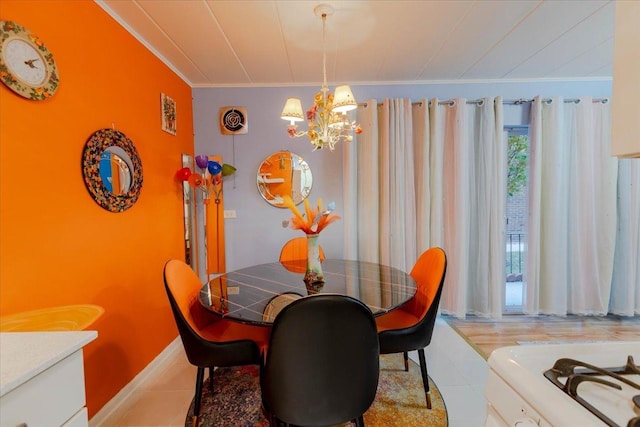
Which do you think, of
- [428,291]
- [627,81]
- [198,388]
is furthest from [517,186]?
[198,388]

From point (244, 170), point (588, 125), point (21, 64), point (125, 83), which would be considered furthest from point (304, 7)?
point (588, 125)

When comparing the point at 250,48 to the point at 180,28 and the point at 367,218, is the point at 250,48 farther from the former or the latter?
the point at 367,218

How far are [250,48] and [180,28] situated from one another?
1.71 ft

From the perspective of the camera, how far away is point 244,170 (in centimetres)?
312

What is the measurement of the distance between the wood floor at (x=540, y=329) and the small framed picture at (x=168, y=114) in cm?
331

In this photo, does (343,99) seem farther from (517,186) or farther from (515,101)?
(517,186)

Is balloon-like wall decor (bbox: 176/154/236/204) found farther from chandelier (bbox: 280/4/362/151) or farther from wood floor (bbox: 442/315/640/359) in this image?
wood floor (bbox: 442/315/640/359)

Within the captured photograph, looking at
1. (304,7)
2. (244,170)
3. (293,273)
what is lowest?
(293,273)

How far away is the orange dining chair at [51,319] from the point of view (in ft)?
3.72

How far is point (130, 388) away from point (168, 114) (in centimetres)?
215

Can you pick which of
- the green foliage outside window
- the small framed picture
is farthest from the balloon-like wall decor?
the green foliage outside window

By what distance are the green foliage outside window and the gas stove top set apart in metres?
2.67

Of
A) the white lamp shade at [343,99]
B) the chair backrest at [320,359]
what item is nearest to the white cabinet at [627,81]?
the chair backrest at [320,359]

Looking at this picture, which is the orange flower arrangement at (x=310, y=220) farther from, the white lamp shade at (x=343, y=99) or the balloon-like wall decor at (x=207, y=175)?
the balloon-like wall decor at (x=207, y=175)
